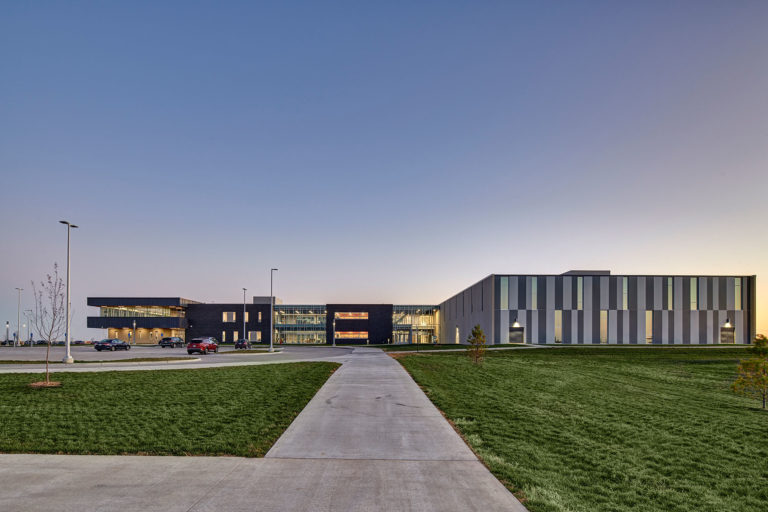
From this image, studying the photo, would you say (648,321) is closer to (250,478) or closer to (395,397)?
(395,397)

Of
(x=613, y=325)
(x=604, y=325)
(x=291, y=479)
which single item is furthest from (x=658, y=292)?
(x=291, y=479)

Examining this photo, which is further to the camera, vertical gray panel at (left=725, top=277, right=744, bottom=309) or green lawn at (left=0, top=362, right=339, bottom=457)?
vertical gray panel at (left=725, top=277, right=744, bottom=309)

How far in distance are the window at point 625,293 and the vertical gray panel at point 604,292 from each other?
6.49ft

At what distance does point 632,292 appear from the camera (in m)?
59.2

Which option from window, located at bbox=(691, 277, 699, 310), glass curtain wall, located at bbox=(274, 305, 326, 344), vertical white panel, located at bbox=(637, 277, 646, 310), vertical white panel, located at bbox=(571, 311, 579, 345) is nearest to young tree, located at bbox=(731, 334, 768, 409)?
vertical white panel, located at bbox=(571, 311, 579, 345)

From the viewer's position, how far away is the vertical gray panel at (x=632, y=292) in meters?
59.0

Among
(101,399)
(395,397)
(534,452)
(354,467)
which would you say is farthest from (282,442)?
(101,399)

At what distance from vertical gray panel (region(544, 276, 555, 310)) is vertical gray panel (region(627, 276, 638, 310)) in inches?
386

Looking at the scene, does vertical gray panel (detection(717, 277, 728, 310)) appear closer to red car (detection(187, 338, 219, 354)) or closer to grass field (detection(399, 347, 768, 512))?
grass field (detection(399, 347, 768, 512))

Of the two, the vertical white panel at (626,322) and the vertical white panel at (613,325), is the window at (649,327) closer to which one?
the vertical white panel at (626,322)

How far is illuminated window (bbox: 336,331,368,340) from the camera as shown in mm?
100062

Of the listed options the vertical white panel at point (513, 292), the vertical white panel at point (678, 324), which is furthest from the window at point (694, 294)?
the vertical white panel at point (513, 292)

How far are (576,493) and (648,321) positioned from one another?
61.3 meters

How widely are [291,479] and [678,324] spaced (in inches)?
2604
